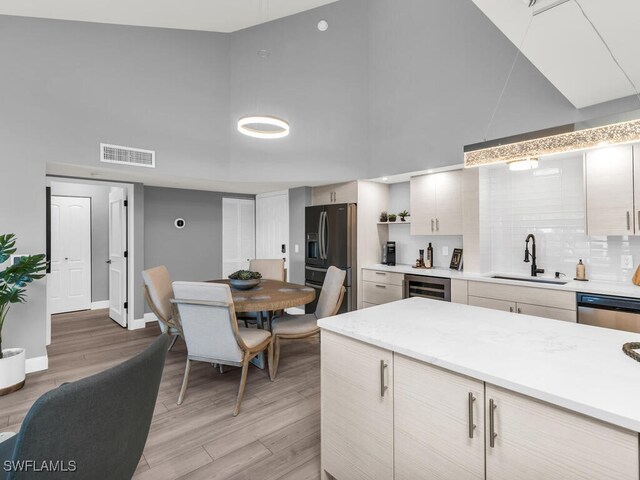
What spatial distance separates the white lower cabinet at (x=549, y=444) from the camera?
89 cm

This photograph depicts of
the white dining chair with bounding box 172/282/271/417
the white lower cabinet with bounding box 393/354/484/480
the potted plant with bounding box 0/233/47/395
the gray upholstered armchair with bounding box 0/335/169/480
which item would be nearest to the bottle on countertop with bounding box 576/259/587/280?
the white lower cabinet with bounding box 393/354/484/480

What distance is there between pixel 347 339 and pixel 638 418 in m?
1.06

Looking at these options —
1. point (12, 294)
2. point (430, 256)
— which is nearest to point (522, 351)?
point (430, 256)

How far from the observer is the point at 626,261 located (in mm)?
3092

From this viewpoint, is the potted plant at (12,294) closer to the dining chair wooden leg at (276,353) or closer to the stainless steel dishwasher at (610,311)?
the dining chair wooden leg at (276,353)

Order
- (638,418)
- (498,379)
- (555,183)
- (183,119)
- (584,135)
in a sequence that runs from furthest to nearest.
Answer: (183,119), (555,183), (584,135), (498,379), (638,418)

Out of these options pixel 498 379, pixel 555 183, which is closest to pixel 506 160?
pixel 498 379

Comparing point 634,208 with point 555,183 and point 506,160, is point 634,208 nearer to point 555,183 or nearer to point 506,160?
point 555,183

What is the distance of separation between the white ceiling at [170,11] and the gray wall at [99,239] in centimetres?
333

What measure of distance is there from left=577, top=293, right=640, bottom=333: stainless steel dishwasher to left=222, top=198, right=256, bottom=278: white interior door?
205 inches

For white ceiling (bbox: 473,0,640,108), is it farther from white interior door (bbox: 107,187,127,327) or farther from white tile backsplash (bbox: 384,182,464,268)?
white interior door (bbox: 107,187,127,327)

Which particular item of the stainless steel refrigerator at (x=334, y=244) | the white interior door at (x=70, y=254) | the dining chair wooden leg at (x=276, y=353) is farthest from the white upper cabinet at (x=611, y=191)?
the white interior door at (x=70, y=254)

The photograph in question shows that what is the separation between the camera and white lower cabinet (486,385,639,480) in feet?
2.92

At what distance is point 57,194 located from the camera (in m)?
5.77
